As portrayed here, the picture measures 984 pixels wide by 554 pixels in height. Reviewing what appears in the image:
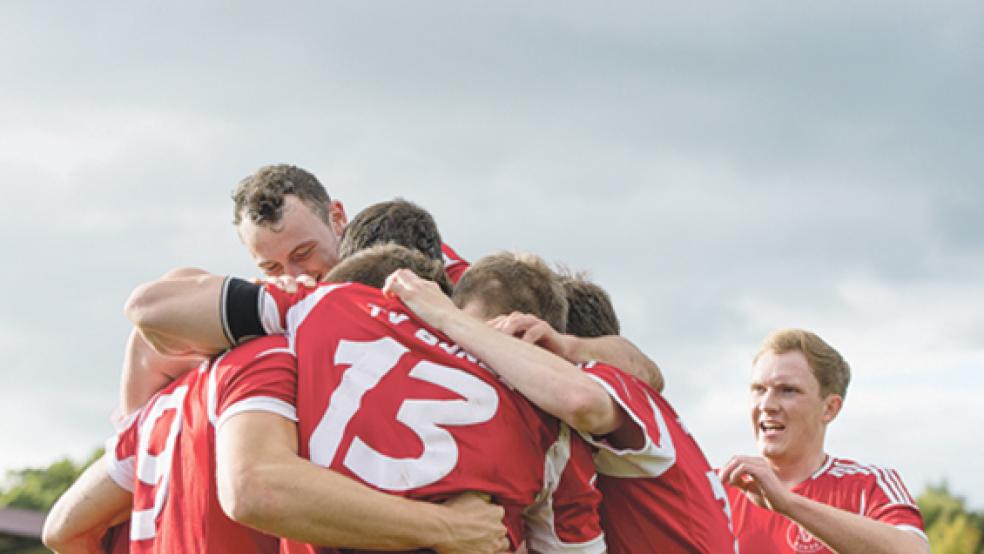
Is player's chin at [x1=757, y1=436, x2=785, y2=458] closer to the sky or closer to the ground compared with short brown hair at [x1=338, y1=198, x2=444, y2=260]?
closer to the ground

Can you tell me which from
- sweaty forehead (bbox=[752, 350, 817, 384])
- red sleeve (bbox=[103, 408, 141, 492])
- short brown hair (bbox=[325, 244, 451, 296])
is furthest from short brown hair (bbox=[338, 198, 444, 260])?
sweaty forehead (bbox=[752, 350, 817, 384])

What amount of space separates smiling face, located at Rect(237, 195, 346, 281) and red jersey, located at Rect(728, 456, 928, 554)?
261 cm

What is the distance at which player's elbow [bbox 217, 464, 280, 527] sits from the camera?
302 centimetres

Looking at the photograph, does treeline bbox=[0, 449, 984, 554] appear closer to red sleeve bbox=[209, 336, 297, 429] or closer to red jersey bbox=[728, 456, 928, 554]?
red jersey bbox=[728, 456, 928, 554]

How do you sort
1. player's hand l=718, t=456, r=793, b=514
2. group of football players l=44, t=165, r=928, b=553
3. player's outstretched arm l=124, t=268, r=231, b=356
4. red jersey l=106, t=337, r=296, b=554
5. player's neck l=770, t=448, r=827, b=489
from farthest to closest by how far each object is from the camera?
player's neck l=770, t=448, r=827, b=489
player's hand l=718, t=456, r=793, b=514
player's outstretched arm l=124, t=268, r=231, b=356
red jersey l=106, t=337, r=296, b=554
group of football players l=44, t=165, r=928, b=553

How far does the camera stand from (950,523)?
36.8 m

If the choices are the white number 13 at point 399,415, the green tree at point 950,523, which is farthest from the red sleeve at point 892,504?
the green tree at point 950,523

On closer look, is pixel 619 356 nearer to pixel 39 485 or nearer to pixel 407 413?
pixel 407 413

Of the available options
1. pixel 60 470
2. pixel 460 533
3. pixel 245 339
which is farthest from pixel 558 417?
pixel 60 470

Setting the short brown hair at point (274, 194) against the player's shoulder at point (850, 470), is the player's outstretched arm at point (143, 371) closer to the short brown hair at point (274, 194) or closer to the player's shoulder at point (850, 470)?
the short brown hair at point (274, 194)

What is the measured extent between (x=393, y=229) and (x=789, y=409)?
9.11 feet

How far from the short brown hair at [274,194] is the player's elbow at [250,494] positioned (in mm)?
2896

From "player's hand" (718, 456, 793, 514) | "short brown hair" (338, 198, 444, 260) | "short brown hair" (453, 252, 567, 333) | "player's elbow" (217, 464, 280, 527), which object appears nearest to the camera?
"player's elbow" (217, 464, 280, 527)

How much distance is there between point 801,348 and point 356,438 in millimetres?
3668
